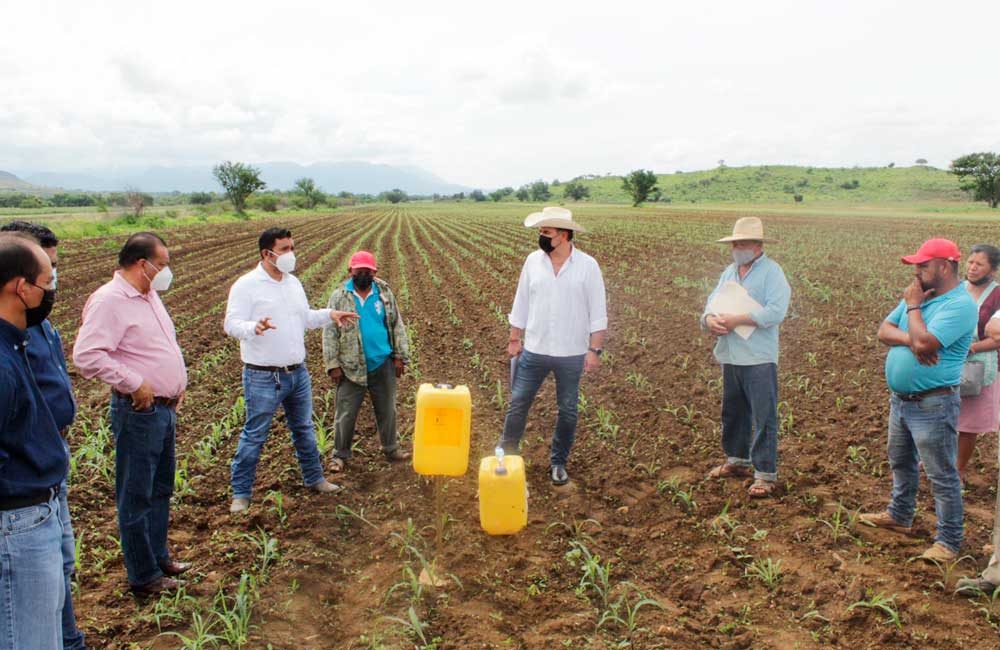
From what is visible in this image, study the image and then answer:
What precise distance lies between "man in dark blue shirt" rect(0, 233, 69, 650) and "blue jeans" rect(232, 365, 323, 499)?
6.13ft

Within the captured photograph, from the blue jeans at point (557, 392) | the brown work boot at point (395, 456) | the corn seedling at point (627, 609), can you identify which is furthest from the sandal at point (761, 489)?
the brown work boot at point (395, 456)

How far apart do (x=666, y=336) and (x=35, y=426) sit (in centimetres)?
797

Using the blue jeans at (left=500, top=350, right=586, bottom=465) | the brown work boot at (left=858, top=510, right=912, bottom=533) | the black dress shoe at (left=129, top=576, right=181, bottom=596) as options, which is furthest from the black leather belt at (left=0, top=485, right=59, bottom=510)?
the brown work boot at (left=858, top=510, right=912, bottom=533)

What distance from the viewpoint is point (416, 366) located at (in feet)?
25.7

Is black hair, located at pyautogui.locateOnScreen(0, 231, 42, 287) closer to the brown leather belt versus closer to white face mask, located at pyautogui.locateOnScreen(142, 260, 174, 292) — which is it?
white face mask, located at pyautogui.locateOnScreen(142, 260, 174, 292)

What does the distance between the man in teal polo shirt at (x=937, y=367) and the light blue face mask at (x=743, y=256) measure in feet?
3.50

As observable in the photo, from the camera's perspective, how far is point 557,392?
471 cm

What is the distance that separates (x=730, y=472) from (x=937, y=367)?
1.69m

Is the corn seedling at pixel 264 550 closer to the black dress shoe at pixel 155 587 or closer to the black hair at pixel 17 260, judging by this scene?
the black dress shoe at pixel 155 587

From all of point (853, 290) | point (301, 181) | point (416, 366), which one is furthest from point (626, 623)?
point (301, 181)

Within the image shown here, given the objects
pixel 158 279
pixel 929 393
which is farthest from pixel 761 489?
pixel 158 279

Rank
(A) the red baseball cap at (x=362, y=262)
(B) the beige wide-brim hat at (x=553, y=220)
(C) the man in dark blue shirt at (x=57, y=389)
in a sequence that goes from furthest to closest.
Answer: (A) the red baseball cap at (x=362, y=262)
(B) the beige wide-brim hat at (x=553, y=220)
(C) the man in dark blue shirt at (x=57, y=389)

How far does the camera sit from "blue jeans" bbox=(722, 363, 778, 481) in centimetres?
443

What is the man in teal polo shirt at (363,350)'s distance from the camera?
4.74m
